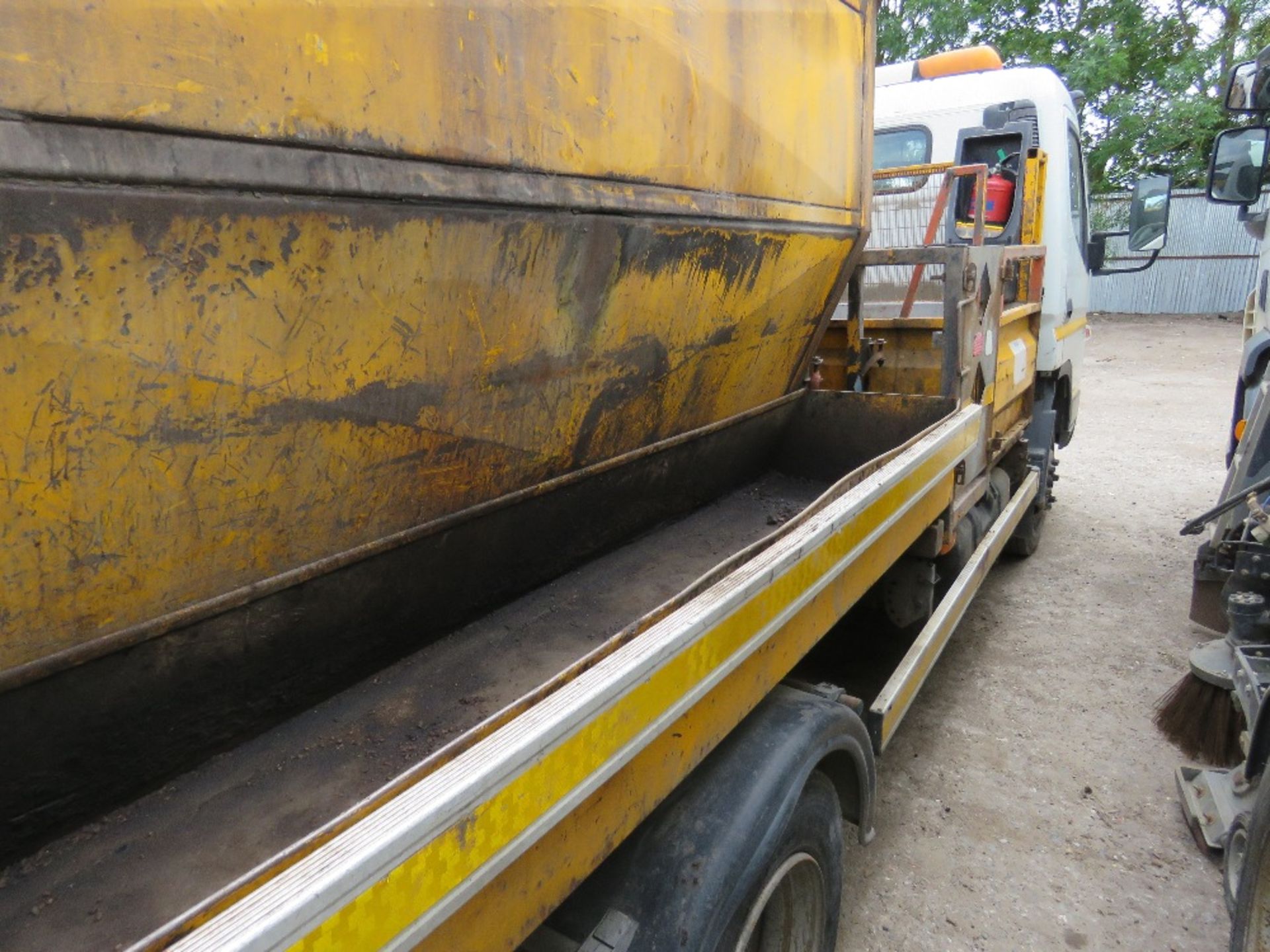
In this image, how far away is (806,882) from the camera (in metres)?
1.83

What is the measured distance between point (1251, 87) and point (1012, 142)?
1.16 m

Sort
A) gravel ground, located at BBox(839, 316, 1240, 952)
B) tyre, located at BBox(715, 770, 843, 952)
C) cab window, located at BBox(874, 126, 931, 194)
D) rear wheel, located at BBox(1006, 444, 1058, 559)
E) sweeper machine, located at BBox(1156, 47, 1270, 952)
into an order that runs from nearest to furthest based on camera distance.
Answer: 1. tyre, located at BBox(715, 770, 843, 952)
2. sweeper machine, located at BBox(1156, 47, 1270, 952)
3. gravel ground, located at BBox(839, 316, 1240, 952)
4. cab window, located at BBox(874, 126, 931, 194)
5. rear wheel, located at BBox(1006, 444, 1058, 559)

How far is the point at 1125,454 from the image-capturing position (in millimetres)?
7609

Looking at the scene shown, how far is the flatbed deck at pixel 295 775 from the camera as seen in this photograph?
119cm

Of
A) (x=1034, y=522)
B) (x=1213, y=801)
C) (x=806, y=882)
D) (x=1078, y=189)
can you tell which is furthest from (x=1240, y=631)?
(x=1078, y=189)

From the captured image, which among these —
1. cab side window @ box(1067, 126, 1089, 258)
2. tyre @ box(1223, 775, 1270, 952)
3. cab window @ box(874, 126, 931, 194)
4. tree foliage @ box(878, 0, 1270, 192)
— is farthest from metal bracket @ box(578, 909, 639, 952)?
tree foliage @ box(878, 0, 1270, 192)

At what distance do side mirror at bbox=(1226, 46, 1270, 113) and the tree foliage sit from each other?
40.8ft

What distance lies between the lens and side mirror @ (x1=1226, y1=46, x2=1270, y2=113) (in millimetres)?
3646

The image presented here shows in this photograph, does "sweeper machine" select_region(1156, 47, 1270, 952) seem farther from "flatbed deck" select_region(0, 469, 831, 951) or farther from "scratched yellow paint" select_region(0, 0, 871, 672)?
"scratched yellow paint" select_region(0, 0, 871, 672)

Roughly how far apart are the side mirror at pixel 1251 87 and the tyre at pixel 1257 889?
3.21 m

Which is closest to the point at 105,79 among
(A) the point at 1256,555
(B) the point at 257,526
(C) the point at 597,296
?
(B) the point at 257,526

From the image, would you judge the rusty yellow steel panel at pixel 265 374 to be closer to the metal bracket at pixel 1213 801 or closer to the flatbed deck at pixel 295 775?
Answer: the flatbed deck at pixel 295 775

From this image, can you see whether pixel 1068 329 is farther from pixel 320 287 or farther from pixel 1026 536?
pixel 320 287

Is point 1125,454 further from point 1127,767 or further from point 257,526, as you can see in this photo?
point 257,526
